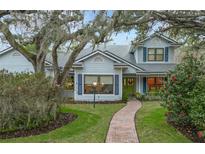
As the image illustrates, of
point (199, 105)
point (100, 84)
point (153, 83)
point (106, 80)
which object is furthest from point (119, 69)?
point (199, 105)

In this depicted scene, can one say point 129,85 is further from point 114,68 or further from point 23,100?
point 23,100

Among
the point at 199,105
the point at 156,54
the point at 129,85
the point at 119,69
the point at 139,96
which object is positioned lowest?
the point at 139,96

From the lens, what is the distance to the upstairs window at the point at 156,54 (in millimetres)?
17203

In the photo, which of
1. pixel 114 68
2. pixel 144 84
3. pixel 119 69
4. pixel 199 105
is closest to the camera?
pixel 199 105

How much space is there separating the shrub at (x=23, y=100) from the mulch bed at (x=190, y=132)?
12.5ft

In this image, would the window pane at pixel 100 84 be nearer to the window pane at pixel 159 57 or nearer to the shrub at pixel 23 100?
the window pane at pixel 159 57

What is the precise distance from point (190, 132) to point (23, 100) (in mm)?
4533

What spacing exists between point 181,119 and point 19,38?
6.42m

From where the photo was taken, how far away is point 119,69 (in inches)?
652

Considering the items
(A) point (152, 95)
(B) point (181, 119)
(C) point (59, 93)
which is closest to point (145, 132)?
(B) point (181, 119)
